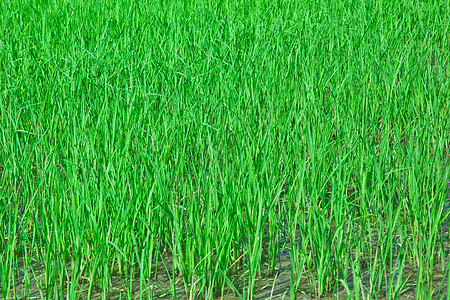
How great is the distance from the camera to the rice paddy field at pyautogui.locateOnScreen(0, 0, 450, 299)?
4.80ft

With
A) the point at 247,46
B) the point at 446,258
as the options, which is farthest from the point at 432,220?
the point at 247,46

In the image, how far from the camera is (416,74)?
9.03 ft

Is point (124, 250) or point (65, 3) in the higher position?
point (65, 3)

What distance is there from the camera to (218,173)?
7.01 feet

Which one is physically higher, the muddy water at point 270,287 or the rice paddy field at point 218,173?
the rice paddy field at point 218,173

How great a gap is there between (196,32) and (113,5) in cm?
143

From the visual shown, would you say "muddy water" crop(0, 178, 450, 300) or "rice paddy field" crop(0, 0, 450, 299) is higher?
"rice paddy field" crop(0, 0, 450, 299)

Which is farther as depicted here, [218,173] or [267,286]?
[218,173]

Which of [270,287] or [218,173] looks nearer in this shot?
[270,287]

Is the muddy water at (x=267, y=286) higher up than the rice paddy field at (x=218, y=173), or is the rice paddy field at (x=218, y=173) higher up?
the rice paddy field at (x=218, y=173)

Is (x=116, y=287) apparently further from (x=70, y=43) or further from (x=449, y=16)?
(x=449, y=16)

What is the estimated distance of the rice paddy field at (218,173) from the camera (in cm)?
146

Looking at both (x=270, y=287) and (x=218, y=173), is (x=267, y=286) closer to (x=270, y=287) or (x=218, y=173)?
(x=270, y=287)

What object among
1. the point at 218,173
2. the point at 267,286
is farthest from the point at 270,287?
the point at 218,173
